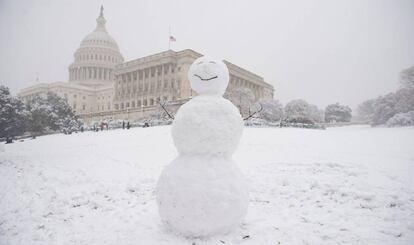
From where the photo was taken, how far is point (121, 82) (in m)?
79.4

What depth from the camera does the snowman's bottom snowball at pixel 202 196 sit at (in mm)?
4762

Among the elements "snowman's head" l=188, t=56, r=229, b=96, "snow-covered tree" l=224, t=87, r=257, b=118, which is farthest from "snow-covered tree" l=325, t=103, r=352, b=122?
"snowman's head" l=188, t=56, r=229, b=96

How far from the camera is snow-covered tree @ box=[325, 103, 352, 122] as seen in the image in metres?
57.7

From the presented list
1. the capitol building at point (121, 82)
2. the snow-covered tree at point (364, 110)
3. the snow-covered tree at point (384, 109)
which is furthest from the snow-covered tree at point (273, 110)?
the snow-covered tree at point (384, 109)

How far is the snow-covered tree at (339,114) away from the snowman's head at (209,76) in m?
56.6

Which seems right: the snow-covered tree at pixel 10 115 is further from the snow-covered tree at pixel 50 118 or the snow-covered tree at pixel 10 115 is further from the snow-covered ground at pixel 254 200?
the snow-covered ground at pixel 254 200

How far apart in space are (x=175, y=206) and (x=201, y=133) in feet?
4.03

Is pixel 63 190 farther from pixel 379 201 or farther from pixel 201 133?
pixel 379 201

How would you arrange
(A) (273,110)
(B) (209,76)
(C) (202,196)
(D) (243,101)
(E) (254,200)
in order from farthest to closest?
1. (A) (273,110)
2. (D) (243,101)
3. (E) (254,200)
4. (B) (209,76)
5. (C) (202,196)

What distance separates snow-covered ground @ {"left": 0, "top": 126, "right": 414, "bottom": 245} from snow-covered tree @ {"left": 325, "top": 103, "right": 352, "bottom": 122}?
154 feet

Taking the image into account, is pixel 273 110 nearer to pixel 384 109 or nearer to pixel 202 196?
pixel 384 109

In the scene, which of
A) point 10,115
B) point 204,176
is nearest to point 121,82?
point 10,115

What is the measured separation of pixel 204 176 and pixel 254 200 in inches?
124

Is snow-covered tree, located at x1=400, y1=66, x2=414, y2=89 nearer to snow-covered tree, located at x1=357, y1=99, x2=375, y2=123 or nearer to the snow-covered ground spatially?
the snow-covered ground
